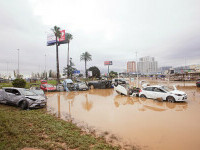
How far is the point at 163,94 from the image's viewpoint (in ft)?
32.4

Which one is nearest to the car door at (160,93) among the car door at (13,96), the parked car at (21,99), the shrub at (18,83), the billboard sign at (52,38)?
the parked car at (21,99)

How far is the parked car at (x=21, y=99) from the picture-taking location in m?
7.71

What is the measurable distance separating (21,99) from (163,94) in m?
11.8

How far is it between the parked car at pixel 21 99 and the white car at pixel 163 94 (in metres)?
9.58

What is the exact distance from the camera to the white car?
922 cm

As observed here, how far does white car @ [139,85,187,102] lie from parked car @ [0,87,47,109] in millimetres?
9583

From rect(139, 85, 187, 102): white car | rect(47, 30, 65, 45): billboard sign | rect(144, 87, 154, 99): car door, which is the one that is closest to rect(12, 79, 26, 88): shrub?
rect(139, 85, 187, 102): white car

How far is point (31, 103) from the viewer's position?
7.75m

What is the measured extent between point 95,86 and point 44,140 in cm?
1840

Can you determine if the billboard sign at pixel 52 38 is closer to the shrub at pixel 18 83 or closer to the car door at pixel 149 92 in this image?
the shrub at pixel 18 83

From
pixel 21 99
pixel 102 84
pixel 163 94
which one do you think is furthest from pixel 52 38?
pixel 163 94

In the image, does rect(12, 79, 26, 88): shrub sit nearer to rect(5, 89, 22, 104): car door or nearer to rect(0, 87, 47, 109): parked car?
rect(0, 87, 47, 109): parked car

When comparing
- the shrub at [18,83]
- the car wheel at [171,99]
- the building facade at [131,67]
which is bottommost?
the car wheel at [171,99]

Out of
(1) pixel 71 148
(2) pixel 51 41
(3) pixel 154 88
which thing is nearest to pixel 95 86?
(3) pixel 154 88
